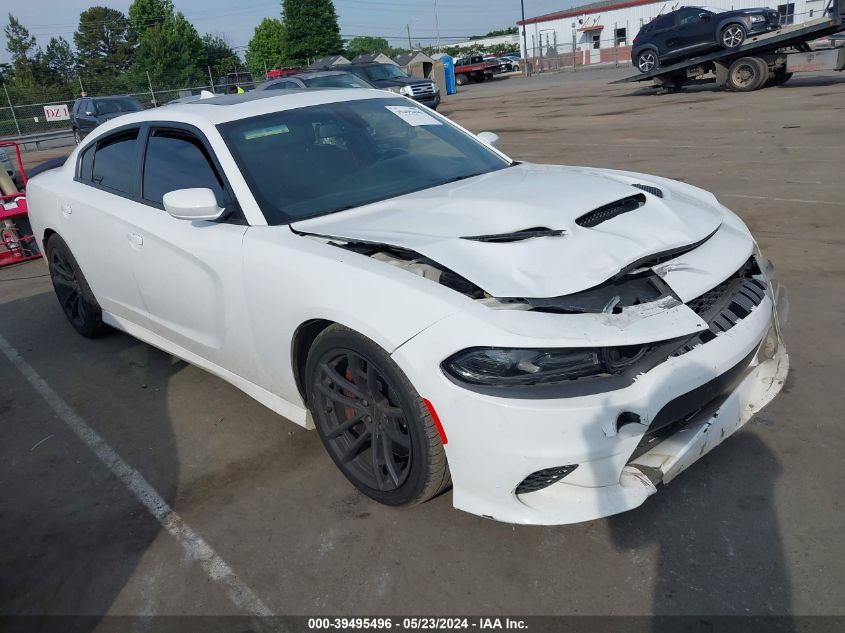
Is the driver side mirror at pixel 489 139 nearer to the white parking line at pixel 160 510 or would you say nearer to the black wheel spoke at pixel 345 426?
the black wheel spoke at pixel 345 426

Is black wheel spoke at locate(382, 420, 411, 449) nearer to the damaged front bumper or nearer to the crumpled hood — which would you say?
the damaged front bumper

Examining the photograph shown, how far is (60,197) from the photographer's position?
4.56 metres

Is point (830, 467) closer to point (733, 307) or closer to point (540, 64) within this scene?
point (733, 307)

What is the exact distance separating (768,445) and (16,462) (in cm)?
364

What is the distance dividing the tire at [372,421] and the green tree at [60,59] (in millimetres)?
80800

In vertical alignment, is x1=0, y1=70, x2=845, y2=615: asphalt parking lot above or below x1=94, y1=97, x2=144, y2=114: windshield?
below

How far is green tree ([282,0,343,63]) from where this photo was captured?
76000mm

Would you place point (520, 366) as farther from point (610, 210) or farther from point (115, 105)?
point (115, 105)

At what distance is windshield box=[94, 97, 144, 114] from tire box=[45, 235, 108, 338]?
16.9 metres

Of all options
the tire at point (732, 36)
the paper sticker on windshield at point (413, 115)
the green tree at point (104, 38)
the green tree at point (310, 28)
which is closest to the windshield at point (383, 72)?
the tire at point (732, 36)

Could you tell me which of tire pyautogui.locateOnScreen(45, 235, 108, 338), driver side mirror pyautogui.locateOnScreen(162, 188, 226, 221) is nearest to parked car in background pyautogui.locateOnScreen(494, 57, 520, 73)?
tire pyautogui.locateOnScreen(45, 235, 108, 338)

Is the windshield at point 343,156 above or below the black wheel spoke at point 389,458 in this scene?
above

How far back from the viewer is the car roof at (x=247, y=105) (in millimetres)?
3547

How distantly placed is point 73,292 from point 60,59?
8545 cm
